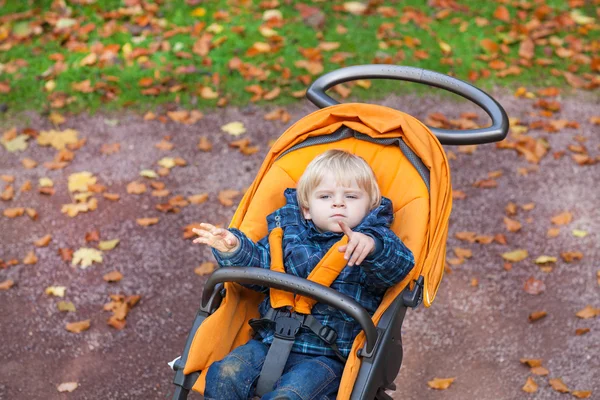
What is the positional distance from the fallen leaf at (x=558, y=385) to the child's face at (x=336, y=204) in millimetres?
1520

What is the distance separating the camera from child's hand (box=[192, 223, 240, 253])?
8.96 ft

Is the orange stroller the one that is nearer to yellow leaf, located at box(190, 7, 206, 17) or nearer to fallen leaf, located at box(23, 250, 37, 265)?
fallen leaf, located at box(23, 250, 37, 265)

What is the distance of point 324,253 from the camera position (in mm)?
3045

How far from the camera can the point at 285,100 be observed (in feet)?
20.2

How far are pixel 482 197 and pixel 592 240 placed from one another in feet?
2.52

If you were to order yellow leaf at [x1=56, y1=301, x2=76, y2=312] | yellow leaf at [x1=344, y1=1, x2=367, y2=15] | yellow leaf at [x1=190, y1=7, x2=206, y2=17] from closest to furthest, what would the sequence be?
yellow leaf at [x1=56, y1=301, x2=76, y2=312] < yellow leaf at [x1=190, y1=7, x2=206, y2=17] < yellow leaf at [x1=344, y1=1, x2=367, y2=15]

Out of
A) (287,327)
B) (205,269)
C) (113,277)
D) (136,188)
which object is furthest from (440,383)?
(136,188)

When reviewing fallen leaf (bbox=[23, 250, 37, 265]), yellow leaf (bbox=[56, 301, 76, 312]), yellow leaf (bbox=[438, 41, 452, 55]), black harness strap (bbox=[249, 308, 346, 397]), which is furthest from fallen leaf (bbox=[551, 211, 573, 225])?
fallen leaf (bbox=[23, 250, 37, 265])

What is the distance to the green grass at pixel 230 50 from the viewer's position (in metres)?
6.23

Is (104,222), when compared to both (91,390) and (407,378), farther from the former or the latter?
(407,378)

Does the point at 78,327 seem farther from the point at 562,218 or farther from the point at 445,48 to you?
the point at 445,48

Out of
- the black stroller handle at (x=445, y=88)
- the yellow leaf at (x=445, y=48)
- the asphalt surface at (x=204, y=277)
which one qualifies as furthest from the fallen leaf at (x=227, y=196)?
the yellow leaf at (x=445, y=48)

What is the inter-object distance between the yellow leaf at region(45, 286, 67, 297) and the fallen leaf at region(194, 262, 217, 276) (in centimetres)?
78

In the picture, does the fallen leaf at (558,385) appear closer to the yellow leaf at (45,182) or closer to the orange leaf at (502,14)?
the yellow leaf at (45,182)
